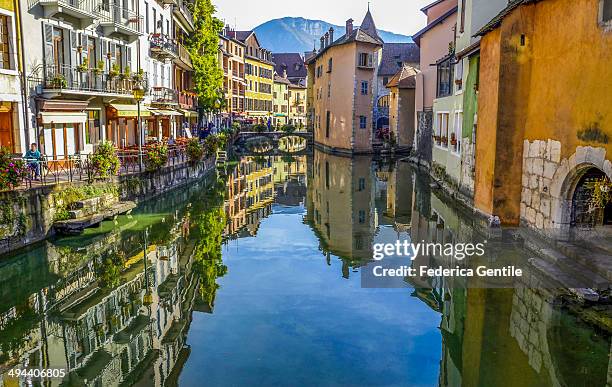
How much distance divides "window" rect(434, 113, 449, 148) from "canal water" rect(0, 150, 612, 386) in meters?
10.3

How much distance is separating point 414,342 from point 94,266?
8904mm

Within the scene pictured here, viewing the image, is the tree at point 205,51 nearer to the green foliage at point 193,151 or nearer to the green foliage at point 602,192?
the green foliage at point 193,151

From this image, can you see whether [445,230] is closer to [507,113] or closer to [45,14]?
[507,113]

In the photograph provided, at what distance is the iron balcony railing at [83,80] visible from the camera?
2038 centimetres

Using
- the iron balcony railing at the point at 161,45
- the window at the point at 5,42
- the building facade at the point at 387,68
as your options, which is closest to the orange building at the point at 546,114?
the window at the point at 5,42

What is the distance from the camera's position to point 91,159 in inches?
746

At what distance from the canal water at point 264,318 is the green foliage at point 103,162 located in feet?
6.06

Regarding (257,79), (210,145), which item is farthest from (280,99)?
(210,145)

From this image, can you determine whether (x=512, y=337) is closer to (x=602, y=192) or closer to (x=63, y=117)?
(x=602, y=192)

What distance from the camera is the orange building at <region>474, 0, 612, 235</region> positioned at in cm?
1173

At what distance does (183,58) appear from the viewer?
135 feet

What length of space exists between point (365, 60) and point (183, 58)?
17.4m

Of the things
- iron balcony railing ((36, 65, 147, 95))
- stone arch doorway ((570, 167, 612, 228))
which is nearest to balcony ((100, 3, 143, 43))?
iron balcony railing ((36, 65, 147, 95))

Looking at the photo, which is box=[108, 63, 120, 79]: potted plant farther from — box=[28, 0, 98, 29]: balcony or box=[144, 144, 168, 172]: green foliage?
box=[144, 144, 168, 172]: green foliage
